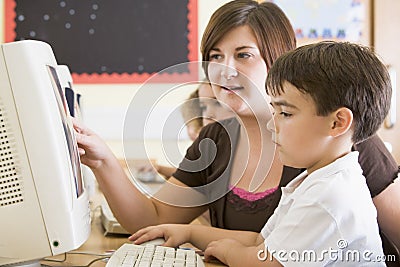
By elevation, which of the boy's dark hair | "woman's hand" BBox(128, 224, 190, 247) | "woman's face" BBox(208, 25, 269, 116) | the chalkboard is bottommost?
the chalkboard

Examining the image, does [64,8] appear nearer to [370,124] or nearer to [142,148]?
[142,148]

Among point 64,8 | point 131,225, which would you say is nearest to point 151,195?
point 131,225

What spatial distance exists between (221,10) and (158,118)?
0.27 metres

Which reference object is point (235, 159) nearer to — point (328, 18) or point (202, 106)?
point (202, 106)

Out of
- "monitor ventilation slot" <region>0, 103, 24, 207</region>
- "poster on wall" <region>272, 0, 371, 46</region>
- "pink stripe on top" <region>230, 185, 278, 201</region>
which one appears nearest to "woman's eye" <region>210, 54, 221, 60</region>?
"pink stripe on top" <region>230, 185, 278, 201</region>

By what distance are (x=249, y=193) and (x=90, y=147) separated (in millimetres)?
341

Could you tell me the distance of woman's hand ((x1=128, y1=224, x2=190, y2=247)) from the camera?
42.2 inches

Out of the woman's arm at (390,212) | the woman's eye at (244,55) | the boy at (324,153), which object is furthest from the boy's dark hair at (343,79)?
the woman's eye at (244,55)

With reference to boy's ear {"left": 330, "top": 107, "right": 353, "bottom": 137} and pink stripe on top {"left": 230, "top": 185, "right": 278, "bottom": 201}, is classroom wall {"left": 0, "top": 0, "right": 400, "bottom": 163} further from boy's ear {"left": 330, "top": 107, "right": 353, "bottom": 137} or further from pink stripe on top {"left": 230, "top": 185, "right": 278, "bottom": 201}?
boy's ear {"left": 330, "top": 107, "right": 353, "bottom": 137}

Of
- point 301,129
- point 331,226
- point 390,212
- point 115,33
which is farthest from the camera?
point 115,33

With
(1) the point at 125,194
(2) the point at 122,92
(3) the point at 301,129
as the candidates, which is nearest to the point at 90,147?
(1) the point at 125,194

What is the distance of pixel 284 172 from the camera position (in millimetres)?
1174

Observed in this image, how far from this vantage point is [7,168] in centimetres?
81

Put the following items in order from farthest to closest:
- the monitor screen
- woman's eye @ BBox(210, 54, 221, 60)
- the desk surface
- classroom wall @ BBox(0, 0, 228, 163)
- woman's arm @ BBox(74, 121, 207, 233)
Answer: classroom wall @ BBox(0, 0, 228, 163) < woman's eye @ BBox(210, 54, 221, 60) < woman's arm @ BBox(74, 121, 207, 233) < the desk surface < the monitor screen
